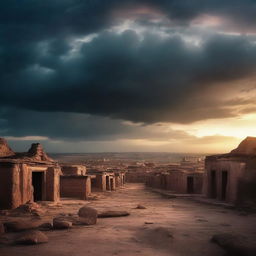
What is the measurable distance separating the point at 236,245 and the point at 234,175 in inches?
453

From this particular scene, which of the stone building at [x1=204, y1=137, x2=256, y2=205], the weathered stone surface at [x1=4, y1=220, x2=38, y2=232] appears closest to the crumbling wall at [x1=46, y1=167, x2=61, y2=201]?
the weathered stone surface at [x1=4, y1=220, x2=38, y2=232]

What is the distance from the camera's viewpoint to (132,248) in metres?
8.79

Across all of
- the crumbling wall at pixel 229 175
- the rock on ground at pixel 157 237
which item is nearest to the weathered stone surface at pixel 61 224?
the rock on ground at pixel 157 237

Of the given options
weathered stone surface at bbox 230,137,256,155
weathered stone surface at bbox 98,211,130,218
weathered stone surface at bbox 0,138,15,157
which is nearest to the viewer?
weathered stone surface at bbox 98,211,130,218

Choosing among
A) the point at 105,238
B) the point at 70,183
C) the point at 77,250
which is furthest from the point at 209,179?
the point at 77,250

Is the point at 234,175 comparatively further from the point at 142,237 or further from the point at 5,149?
the point at 5,149

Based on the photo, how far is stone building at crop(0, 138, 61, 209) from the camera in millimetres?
15336

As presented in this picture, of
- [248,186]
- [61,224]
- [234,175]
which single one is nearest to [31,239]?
[61,224]

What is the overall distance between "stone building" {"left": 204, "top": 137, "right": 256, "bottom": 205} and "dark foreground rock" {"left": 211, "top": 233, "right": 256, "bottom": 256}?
9356 mm

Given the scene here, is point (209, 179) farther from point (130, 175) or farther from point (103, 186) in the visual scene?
point (130, 175)

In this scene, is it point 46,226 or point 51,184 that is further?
point 51,184

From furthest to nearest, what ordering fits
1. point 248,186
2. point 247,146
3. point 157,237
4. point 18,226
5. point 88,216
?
point 247,146
point 248,186
point 88,216
point 18,226
point 157,237

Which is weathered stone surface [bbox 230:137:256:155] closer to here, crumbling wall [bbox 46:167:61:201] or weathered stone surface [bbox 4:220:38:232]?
crumbling wall [bbox 46:167:61:201]

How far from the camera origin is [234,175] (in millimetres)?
19328
